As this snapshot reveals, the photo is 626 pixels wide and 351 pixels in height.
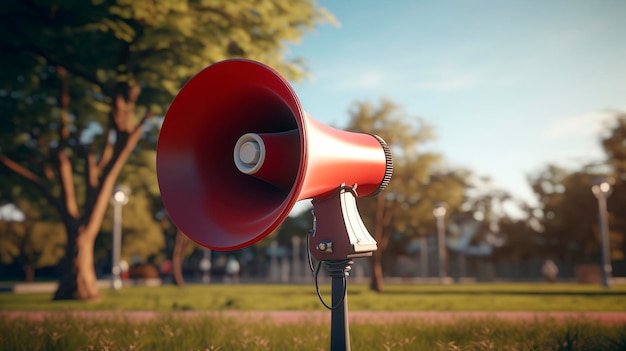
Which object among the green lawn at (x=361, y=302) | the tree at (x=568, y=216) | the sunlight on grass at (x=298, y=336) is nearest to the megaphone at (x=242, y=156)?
the sunlight on grass at (x=298, y=336)

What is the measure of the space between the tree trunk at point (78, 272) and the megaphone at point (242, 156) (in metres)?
11.4

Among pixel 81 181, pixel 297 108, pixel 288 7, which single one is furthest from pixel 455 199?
pixel 297 108

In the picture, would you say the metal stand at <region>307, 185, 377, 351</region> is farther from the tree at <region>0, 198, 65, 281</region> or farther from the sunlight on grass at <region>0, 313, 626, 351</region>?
the tree at <region>0, 198, 65, 281</region>

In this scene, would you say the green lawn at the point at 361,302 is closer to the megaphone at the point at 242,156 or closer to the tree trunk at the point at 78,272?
the tree trunk at the point at 78,272

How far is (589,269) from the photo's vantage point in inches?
1037

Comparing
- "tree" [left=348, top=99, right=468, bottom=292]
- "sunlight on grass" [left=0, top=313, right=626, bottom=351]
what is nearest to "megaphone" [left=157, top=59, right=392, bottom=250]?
"sunlight on grass" [left=0, top=313, right=626, bottom=351]

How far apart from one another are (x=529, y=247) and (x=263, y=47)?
31.9 metres

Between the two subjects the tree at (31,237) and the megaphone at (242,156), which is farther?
the tree at (31,237)

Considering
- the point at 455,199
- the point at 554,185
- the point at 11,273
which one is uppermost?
the point at 554,185

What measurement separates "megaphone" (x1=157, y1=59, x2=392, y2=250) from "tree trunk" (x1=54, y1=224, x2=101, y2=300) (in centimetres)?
1144

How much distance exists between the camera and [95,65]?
12891mm

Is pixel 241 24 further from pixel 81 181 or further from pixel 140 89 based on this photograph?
pixel 81 181

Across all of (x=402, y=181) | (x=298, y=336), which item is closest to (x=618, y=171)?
(x=402, y=181)

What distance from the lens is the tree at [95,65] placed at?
10680mm
